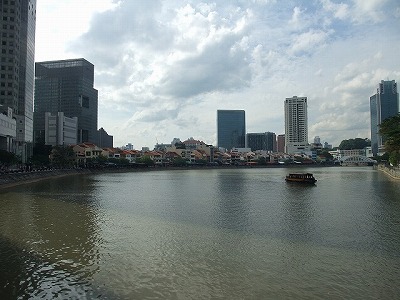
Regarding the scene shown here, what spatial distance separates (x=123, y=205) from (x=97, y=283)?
2295cm

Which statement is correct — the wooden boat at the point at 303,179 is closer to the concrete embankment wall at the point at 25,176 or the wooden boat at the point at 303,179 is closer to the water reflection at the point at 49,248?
the water reflection at the point at 49,248

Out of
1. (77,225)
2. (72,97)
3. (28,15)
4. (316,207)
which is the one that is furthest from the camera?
(72,97)

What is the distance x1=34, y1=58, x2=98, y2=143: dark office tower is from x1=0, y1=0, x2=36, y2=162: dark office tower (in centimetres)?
7452

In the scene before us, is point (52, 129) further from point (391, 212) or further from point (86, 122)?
point (391, 212)

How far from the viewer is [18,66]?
102062 mm

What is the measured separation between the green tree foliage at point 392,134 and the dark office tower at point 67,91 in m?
146

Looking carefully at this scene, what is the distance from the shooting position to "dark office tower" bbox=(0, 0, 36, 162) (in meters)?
97.1

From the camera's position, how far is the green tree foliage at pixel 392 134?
235 ft

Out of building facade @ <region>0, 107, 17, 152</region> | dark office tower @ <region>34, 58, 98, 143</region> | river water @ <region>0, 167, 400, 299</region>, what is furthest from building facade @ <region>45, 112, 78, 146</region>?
river water @ <region>0, 167, 400, 299</region>

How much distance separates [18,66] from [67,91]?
8586cm

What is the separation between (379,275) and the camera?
13805 mm

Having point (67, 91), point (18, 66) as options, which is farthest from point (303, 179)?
point (67, 91)

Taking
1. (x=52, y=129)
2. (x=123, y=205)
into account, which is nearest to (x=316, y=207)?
(x=123, y=205)

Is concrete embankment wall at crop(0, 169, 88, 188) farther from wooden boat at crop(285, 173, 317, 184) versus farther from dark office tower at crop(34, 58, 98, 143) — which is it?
dark office tower at crop(34, 58, 98, 143)
